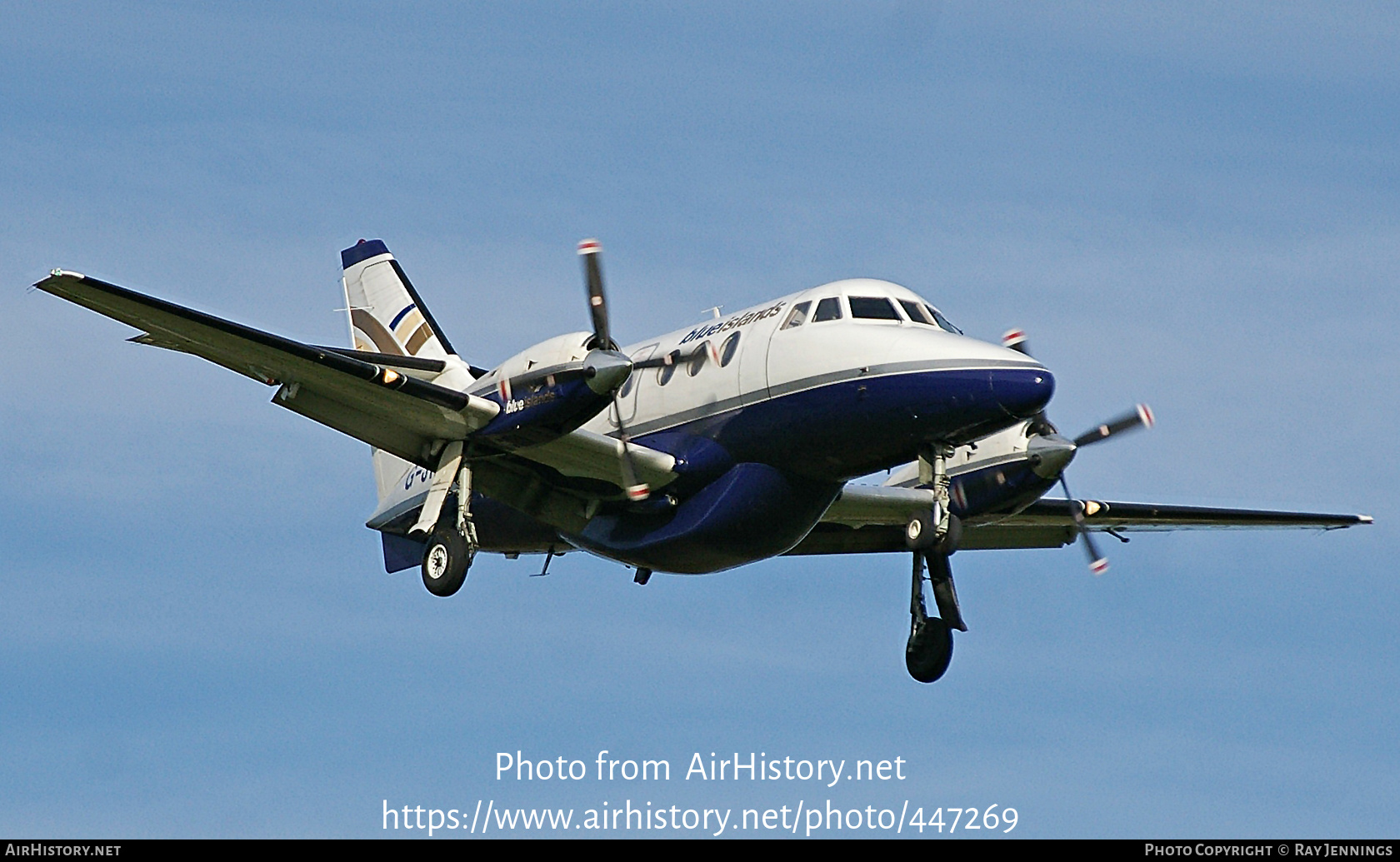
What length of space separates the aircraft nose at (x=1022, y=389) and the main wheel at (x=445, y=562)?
6.28m

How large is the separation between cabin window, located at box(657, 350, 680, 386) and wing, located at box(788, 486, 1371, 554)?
3.05 m

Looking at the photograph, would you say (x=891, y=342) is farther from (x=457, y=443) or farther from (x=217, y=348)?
(x=217, y=348)

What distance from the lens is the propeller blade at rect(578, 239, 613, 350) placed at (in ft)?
67.6

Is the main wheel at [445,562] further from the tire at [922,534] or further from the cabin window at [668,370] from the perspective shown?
the tire at [922,534]

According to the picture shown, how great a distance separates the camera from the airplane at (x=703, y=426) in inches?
786

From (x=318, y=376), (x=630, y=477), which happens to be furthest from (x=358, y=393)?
(x=630, y=477)

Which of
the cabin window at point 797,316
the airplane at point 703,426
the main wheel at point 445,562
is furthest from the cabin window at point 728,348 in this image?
the main wheel at point 445,562

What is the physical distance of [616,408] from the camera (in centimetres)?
2220

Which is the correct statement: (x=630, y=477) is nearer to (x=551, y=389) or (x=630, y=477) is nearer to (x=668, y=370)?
(x=668, y=370)

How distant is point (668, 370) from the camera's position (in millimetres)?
22125

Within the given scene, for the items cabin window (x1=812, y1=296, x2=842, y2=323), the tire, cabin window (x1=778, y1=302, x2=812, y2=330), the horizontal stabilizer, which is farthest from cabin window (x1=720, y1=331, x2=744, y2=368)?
the tire

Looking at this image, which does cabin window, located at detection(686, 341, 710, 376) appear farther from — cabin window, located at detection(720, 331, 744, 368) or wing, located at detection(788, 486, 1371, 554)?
wing, located at detection(788, 486, 1371, 554)

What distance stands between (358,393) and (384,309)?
5.94m
